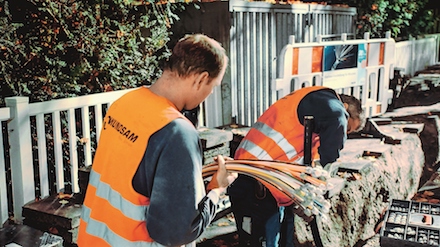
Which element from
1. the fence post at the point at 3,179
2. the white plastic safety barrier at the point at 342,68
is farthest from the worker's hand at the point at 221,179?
the white plastic safety barrier at the point at 342,68

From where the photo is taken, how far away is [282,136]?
133 inches

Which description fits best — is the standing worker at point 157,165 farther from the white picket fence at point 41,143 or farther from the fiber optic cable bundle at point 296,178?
the white picket fence at point 41,143

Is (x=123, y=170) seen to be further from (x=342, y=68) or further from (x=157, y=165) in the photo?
(x=342, y=68)

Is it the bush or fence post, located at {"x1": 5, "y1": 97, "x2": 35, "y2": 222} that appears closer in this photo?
fence post, located at {"x1": 5, "y1": 97, "x2": 35, "y2": 222}

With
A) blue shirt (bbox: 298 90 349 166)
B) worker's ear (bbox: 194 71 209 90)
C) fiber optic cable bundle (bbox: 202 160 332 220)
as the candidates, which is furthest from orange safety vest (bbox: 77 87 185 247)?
blue shirt (bbox: 298 90 349 166)

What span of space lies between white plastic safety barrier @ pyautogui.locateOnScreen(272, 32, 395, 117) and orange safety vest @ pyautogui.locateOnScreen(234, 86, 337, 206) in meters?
2.49

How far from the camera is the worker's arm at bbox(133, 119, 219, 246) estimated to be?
5.78ft

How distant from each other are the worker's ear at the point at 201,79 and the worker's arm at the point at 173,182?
20cm

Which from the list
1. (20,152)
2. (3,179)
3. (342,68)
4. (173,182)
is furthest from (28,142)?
(342,68)

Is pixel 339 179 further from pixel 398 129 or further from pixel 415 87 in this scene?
pixel 415 87

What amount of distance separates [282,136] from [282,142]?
4 cm

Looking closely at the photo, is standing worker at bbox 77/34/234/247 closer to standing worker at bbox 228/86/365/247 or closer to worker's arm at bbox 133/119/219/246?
worker's arm at bbox 133/119/219/246

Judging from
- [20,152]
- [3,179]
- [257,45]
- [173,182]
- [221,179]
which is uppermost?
[257,45]

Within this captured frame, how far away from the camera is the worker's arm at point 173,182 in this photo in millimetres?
1763
